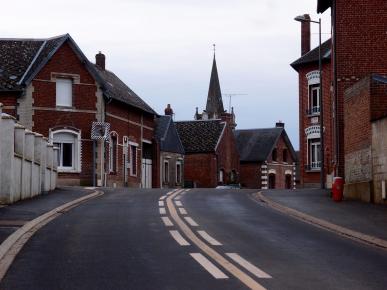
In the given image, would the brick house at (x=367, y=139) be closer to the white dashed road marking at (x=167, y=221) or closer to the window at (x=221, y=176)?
the white dashed road marking at (x=167, y=221)

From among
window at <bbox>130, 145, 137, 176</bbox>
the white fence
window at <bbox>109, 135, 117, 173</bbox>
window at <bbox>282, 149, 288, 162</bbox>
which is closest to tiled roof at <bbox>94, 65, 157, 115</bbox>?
window at <bbox>109, 135, 117, 173</bbox>

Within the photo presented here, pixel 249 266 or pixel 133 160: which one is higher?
pixel 133 160

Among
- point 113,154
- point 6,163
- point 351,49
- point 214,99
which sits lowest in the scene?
point 6,163

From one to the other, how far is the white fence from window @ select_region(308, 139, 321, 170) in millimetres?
23458

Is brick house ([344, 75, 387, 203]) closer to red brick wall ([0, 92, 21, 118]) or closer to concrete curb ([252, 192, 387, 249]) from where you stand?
concrete curb ([252, 192, 387, 249])

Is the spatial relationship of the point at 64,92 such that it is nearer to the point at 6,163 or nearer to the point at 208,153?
the point at 6,163

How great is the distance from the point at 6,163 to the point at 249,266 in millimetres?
12139

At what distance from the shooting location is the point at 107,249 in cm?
1155

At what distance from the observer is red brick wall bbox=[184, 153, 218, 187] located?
68938mm

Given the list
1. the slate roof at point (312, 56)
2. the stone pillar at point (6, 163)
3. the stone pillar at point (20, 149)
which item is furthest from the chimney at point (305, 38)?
the stone pillar at point (6, 163)

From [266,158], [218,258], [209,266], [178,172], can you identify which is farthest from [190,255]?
[266,158]

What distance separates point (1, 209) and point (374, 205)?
10.2 metres

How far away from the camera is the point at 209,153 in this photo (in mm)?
69312

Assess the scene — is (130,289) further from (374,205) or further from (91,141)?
(91,141)
